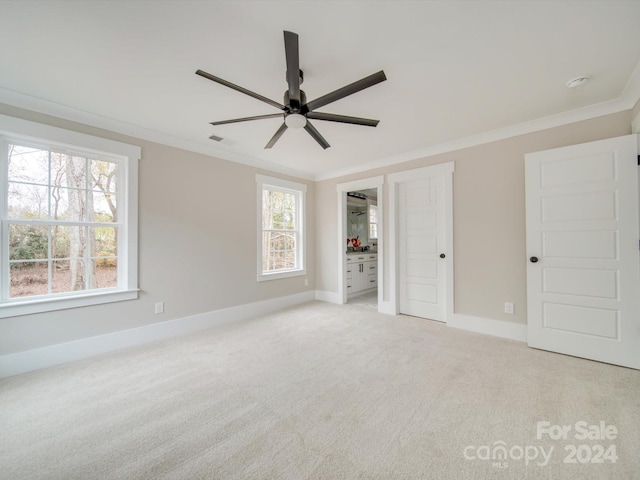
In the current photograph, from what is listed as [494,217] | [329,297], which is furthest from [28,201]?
[494,217]

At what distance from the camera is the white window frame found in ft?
7.59

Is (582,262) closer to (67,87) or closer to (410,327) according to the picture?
(410,327)

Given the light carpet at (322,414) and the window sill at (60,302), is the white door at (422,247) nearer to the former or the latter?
the light carpet at (322,414)

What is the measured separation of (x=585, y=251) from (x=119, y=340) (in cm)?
495

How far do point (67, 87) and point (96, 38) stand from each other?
0.91 metres

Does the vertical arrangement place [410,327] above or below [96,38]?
below

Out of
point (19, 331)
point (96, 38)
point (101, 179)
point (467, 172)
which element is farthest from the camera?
point (467, 172)

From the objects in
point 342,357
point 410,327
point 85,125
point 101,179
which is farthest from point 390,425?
point 85,125

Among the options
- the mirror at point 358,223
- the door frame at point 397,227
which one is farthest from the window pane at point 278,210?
the mirror at point 358,223

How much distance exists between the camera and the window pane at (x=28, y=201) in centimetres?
239

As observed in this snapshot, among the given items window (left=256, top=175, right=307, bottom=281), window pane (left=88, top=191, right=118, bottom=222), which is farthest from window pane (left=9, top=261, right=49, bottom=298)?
window (left=256, top=175, right=307, bottom=281)

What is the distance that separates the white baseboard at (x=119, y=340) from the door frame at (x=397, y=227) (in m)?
2.04

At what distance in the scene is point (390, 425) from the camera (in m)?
1.62

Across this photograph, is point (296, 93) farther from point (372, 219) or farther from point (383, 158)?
point (372, 219)
